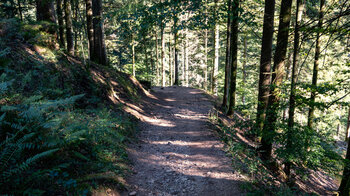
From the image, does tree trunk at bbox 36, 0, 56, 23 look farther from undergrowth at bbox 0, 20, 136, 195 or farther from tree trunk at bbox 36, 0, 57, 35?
undergrowth at bbox 0, 20, 136, 195

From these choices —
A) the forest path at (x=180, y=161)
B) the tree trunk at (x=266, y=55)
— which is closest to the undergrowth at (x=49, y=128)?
the forest path at (x=180, y=161)

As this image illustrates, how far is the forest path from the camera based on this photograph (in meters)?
4.92

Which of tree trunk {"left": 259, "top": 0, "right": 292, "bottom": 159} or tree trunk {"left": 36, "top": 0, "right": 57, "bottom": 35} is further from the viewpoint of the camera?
tree trunk {"left": 36, "top": 0, "right": 57, "bottom": 35}

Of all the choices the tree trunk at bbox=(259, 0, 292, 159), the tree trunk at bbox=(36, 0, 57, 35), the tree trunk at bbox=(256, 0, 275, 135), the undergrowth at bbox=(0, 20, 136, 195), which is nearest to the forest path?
the undergrowth at bbox=(0, 20, 136, 195)

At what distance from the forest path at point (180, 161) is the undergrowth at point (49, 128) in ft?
2.20

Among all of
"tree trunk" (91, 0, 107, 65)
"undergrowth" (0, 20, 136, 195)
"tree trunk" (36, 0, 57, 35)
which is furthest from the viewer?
"tree trunk" (91, 0, 107, 65)

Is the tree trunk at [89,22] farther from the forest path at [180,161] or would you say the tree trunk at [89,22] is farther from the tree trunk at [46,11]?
the forest path at [180,161]

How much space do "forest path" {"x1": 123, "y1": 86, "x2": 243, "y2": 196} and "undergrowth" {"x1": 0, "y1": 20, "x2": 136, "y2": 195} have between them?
67 centimetres

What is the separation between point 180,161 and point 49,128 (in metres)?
4.09

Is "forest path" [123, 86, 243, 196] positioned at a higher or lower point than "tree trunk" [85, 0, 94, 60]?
lower

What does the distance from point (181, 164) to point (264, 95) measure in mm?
4387

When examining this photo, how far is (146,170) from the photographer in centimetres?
576

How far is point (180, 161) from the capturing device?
645 cm

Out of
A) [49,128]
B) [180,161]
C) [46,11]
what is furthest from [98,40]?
[49,128]
